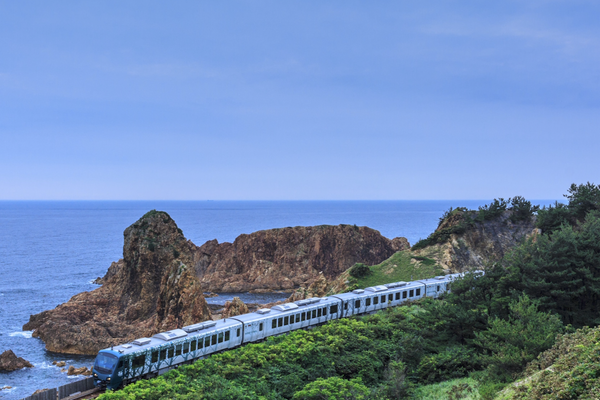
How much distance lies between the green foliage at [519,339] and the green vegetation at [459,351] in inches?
1.8

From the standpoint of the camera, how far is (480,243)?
2485 inches

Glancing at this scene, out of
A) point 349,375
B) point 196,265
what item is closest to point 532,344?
point 349,375

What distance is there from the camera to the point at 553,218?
54062 millimetres

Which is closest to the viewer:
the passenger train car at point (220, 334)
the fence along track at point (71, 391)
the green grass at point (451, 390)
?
the green grass at point (451, 390)

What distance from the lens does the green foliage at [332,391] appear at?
18.0 m

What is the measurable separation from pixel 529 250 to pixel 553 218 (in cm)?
2846

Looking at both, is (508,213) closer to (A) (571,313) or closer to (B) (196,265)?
(A) (571,313)

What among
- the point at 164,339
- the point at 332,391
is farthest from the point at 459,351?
the point at 164,339

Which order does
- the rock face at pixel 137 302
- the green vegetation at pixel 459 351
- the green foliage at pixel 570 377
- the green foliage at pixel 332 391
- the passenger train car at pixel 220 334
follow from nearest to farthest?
the green foliage at pixel 570 377 → the green vegetation at pixel 459 351 → the green foliage at pixel 332 391 → the passenger train car at pixel 220 334 → the rock face at pixel 137 302

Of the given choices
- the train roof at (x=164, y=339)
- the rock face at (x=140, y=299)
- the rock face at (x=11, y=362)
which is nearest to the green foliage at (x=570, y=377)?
the train roof at (x=164, y=339)

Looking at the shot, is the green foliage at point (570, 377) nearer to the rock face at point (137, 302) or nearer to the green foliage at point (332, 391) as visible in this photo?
the green foliage at point (332, 391)

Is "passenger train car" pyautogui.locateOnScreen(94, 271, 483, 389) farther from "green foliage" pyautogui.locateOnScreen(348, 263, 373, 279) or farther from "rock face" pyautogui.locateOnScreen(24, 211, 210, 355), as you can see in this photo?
"rock face" pyautogui.locateOnScreen(24, 211, 210, 355)

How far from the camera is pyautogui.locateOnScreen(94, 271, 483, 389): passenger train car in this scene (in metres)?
24.2

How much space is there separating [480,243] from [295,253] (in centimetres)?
4559
